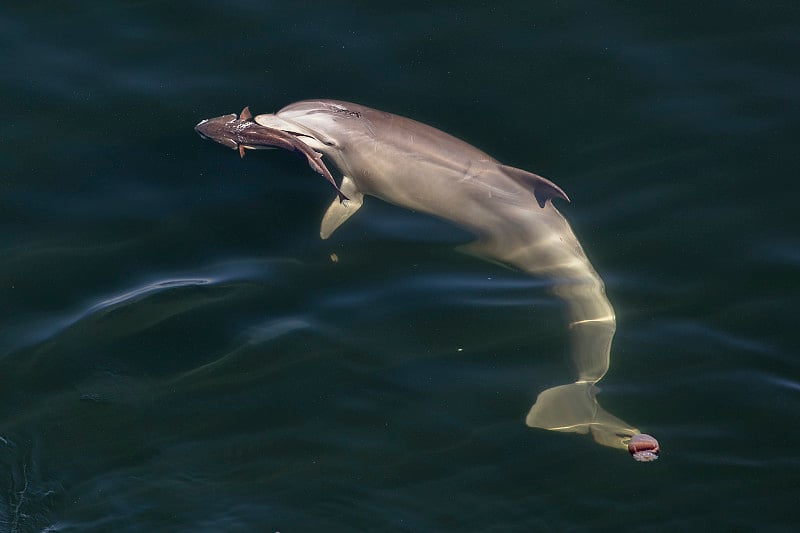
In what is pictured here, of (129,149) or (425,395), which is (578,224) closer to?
(425,395)

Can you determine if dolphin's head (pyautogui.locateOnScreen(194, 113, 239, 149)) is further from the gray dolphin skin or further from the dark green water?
the dark green water

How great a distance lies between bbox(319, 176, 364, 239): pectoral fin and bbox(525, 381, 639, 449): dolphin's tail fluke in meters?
2.28

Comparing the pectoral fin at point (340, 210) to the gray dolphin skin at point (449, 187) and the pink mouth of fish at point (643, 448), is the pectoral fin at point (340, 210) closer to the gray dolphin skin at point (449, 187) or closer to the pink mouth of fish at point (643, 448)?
the gray dolphin skin at point (449, 187)

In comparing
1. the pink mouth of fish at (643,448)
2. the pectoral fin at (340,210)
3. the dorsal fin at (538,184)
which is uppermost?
the dorsal fin at (538,184)

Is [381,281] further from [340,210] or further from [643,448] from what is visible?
[643,448]

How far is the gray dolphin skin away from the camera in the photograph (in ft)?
26.1

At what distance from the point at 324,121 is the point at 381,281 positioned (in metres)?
1.86

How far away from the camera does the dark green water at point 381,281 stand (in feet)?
21.9

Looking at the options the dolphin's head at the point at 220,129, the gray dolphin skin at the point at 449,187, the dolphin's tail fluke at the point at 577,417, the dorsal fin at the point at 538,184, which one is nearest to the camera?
the dolphin's tail fluke at the point at 577,417

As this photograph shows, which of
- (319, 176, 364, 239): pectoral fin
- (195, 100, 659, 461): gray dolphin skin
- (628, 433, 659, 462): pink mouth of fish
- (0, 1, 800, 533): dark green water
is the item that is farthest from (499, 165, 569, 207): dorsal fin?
(628, 433, 659, 462): pink mouth of fish

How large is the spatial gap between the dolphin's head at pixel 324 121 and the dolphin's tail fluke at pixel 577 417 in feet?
10.3

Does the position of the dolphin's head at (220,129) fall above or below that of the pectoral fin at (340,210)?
above

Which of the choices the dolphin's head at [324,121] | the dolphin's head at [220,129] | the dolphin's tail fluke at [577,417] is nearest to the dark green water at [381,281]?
the dolphin's tail fluke at [577,417]

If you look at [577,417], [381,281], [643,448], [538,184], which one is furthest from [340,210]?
[643,448]
